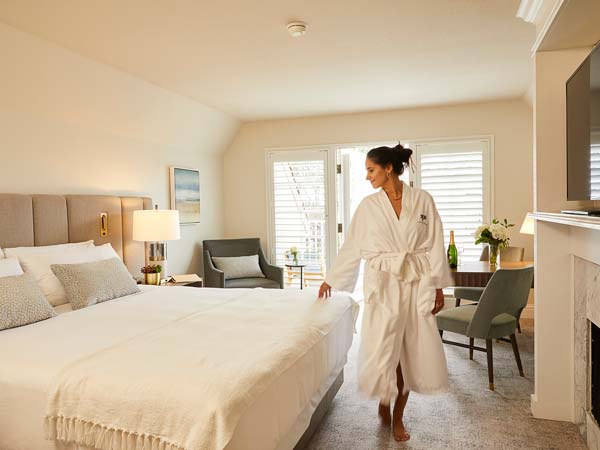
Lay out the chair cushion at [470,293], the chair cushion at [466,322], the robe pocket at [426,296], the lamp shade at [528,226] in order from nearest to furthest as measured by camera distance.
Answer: the robe pocket at [426,296] < the chair cushion at [466,322] < the chair cushion at [470,293] < the lamp shade at [528,226]

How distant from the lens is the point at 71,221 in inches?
149

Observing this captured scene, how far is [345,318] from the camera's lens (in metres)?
3.05

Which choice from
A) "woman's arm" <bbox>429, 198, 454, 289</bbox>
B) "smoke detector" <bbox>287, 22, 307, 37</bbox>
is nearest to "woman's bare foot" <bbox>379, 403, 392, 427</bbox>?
"woman's arm" <bbox>429, 198, 454, 289</bbox>

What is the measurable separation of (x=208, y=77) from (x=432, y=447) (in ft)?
11.4

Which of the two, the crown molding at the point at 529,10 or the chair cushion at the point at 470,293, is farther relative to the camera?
the chair cushion at the point at 470,293

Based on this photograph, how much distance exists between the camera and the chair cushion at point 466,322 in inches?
131

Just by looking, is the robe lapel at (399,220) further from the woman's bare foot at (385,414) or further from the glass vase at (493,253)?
the glass vase at (493,253)

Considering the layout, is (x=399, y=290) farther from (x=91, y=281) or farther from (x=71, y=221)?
(x=71, y=221)

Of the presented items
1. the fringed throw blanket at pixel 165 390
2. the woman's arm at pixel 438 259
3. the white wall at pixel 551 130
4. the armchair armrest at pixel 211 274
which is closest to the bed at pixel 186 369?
the fringed throw blanket at pixel 165 390

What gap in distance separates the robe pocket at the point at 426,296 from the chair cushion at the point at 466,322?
3.51 ft

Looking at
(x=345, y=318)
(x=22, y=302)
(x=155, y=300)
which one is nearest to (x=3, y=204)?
(x=22, y=302)

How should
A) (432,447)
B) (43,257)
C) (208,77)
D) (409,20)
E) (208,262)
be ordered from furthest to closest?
(208,262), (208,77), (43,257), (409,20), (432,447)

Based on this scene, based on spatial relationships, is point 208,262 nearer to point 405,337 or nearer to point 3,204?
point 3,204

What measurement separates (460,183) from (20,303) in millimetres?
4675
